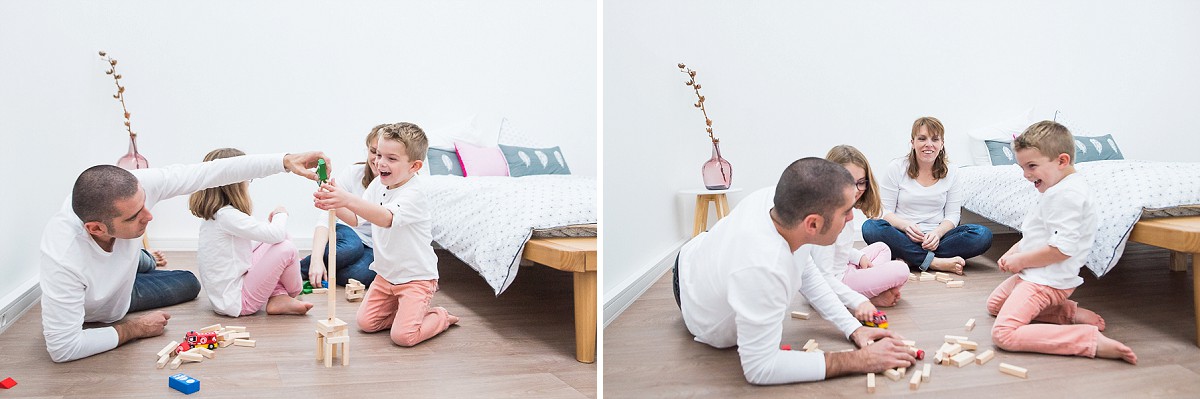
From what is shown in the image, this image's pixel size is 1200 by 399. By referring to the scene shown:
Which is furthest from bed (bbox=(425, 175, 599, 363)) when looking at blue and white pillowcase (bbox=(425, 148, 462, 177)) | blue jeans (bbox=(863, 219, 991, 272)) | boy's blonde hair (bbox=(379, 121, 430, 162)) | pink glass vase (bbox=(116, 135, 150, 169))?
pink glass vase (bbox=(116, 135, 150, 169))

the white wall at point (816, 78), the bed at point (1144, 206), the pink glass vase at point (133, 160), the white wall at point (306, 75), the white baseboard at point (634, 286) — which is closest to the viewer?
the bed at point (1144, 206)

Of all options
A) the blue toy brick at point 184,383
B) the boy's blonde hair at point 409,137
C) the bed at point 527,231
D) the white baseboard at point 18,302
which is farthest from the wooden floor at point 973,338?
the white baseboard at point 18,302

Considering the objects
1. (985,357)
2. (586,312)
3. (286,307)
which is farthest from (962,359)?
(286,307)

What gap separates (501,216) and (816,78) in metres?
0.77

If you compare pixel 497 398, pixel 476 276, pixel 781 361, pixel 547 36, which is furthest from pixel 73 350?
pixel 547 36

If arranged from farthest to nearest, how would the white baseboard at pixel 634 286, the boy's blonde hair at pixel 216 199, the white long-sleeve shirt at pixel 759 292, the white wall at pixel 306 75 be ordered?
the white wall at pixel 306 75, the boy's blonde hair at pixel 216 199, the white baseboard at pixel 634 286, the white long-sleeve shirt at pixel 759 292

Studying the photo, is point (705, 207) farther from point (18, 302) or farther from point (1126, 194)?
point (18, 302)

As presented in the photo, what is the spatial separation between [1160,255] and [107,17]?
2970 millimetres

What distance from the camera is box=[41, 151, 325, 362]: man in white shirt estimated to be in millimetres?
1520

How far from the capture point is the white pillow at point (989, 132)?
1.73 meters

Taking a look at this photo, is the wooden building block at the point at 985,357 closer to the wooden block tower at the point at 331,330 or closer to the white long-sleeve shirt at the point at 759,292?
the white long-sleeve shirt at the point at 759,292

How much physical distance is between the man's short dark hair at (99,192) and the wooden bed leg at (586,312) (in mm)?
871

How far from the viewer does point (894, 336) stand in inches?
54.6

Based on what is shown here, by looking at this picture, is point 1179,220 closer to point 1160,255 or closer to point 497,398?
point 1160,255
